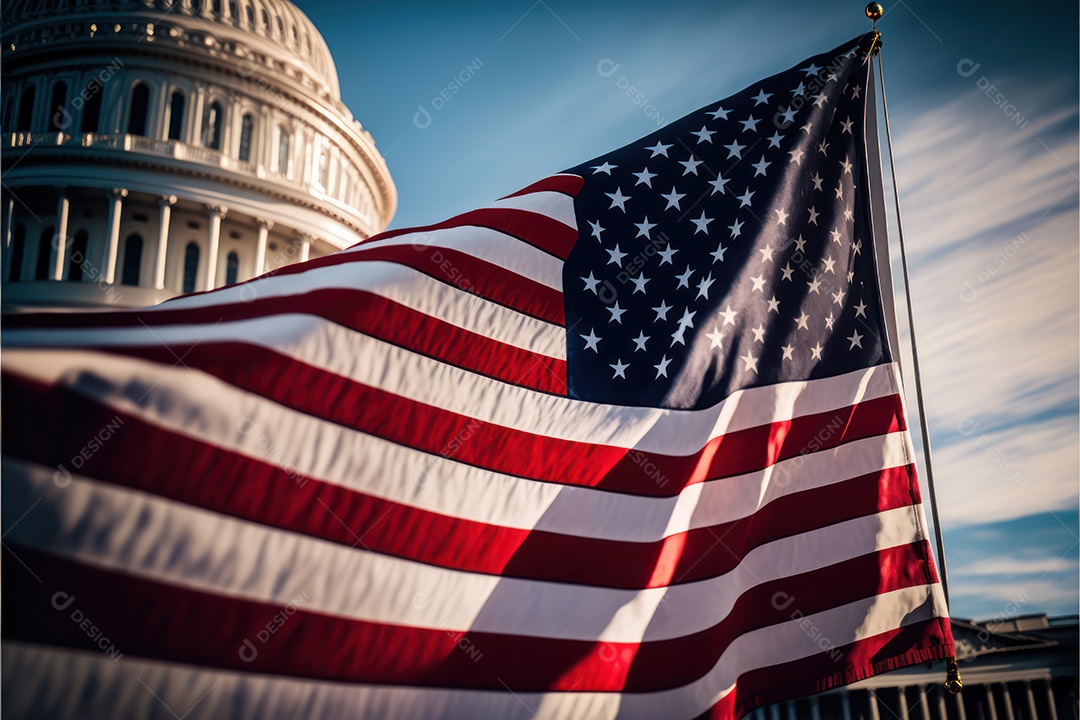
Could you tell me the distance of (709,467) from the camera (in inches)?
201

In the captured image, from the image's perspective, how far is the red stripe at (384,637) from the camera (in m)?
3.08

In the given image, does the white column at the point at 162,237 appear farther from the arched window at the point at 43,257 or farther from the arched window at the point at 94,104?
the arched window at the point at 94,104

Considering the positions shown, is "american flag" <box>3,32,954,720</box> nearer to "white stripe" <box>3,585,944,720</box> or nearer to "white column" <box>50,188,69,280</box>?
"white stripe" <box>3,585,944,720</box>

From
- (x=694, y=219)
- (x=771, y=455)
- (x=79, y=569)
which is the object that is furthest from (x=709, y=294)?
(x=79, y=569)

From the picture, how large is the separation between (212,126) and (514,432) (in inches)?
1590

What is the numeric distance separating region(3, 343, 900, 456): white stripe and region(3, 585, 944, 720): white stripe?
111 centimetres

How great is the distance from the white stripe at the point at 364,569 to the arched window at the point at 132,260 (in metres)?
37.1

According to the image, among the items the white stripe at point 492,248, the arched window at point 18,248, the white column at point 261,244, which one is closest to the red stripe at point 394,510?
the white stripe at point 492,248

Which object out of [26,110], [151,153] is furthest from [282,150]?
[26,110]

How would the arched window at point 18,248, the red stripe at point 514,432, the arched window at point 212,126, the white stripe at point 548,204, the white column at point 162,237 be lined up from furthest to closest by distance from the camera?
the arched window at point 212,126 → the white column at point 162,237 → the arched window at point 18,248 → the white stripe at point 548,204 → the red stripe at point 514,432

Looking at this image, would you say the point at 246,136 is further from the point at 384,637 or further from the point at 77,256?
the point at 384,637

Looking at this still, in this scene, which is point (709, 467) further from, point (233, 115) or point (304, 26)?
point (304, 26)

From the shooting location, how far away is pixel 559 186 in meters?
5.61

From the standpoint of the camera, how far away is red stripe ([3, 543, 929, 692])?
10.1 feet
